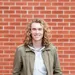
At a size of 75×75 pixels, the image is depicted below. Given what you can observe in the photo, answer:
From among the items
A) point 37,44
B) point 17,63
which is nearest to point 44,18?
point 37,44

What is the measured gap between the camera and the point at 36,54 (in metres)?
3.86

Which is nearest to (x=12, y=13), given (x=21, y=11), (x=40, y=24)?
(x=21, y=11)

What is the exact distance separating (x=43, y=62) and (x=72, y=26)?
1933 millimetres

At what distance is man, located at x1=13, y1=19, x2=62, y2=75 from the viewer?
3789 millimetres

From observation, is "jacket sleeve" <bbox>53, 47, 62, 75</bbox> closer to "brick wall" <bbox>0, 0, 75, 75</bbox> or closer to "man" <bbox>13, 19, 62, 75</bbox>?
"man" <bbox>13, 19, 62, 75</bbox>

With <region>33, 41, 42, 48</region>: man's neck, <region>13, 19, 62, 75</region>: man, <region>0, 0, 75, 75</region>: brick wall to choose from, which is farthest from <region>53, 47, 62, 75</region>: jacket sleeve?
<region>0, 0, 75, 75</region>: brick wall

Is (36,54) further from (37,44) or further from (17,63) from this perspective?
(17,63)

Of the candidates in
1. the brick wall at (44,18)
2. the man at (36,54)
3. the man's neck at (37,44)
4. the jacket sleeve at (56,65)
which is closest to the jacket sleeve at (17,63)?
the man at (36,54)

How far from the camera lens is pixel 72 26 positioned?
220 inches

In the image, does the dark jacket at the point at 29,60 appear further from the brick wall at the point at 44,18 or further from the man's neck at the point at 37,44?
the brick wall at the point at 44,18

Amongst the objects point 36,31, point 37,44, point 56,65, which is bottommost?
point 56,65

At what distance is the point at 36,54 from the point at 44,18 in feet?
6.04

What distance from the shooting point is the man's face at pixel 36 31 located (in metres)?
3.84

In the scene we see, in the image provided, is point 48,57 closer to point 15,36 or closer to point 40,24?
point 40,24
